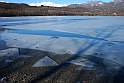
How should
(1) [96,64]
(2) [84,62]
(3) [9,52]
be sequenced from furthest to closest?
(3) [9,52]
(2) [84,62]
(1) [96,64]

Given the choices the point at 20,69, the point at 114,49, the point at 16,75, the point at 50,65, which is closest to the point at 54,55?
the point at 50,65

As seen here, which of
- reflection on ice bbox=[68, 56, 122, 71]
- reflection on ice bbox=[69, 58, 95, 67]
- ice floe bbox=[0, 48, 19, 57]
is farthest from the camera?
ice floe bbox=[0, 48, 19, 57]

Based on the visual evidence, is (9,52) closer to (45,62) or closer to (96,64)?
(45,62)

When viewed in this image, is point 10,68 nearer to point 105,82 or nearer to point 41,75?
point 41,75

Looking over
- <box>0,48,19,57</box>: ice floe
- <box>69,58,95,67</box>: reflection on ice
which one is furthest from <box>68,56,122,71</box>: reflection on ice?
<box>0,48,19,57</box>: ice floe

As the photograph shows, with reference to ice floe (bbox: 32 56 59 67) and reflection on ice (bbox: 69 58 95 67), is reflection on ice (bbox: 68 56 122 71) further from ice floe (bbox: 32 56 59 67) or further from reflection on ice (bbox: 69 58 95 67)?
ice floe (bbox: 32 56 59 67)

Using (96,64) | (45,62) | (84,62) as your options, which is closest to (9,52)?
(45,62)

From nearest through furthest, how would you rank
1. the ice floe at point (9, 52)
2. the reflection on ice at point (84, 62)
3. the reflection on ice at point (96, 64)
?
the reflection on ice at point (96, 64) → the reflection on ice at point (84, 62) → the ice floe at point (9, 52)

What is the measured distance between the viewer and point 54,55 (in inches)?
235

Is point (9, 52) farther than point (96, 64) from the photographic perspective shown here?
Yes

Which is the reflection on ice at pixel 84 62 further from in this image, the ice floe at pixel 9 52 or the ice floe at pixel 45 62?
the ice floe at pixel 9 52

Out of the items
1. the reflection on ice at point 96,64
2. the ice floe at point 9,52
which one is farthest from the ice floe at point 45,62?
the ice floe at point 9,52

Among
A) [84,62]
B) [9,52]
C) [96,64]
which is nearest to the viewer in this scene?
[96,64]

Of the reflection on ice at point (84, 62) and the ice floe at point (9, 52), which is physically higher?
the reflection on ice at point (84, 62)
